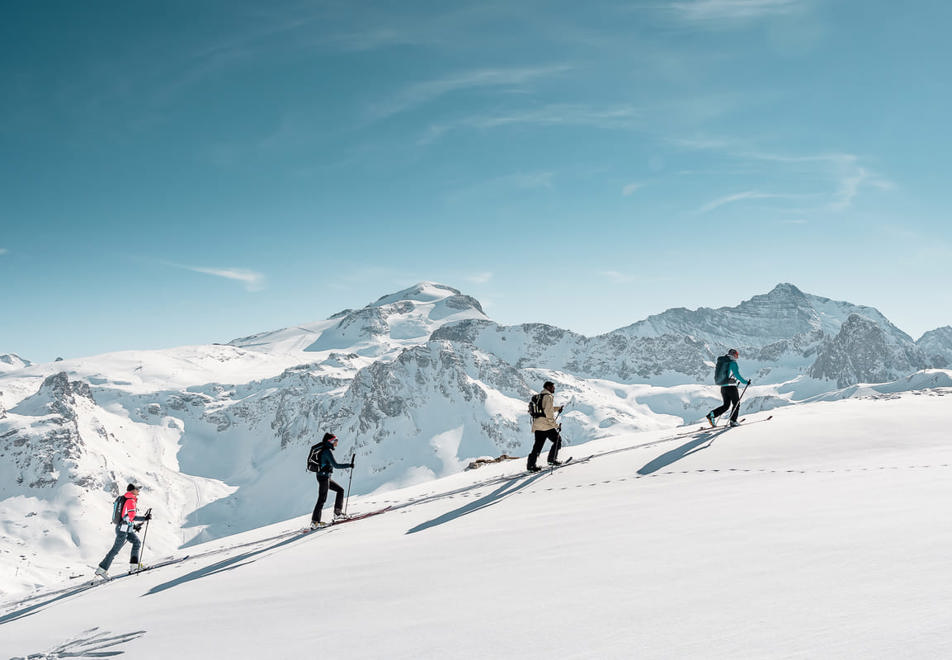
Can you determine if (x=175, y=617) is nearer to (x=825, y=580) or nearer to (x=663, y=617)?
(x=663, y=617)

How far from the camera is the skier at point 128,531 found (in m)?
15.4

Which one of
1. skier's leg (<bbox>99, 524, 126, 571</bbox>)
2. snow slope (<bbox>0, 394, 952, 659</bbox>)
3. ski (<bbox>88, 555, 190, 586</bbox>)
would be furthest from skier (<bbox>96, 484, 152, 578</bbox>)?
snow slope (<bbox>0, 394, 952, 659</bbox>)

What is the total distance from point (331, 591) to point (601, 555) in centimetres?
374

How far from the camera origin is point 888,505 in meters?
7.57

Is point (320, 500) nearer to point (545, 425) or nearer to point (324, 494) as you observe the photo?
point (324, 494)

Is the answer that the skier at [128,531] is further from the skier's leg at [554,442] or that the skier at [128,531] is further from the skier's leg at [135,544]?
the skier's leg at [554,442]

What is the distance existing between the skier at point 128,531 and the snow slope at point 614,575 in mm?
1550

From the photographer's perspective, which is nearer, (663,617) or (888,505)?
(663,617)

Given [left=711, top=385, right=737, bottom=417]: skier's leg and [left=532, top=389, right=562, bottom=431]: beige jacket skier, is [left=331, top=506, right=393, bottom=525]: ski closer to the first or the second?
[left=532, top=389, right=562, bottom=431]: beige jacket skier

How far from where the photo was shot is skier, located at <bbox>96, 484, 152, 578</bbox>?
1541cm

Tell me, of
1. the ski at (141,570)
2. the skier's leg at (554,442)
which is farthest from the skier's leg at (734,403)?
the ski at (141,570)

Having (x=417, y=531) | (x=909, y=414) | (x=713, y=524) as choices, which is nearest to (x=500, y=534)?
(x=417, y=531)

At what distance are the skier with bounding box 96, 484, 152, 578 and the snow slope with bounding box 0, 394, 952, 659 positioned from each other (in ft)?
5.09

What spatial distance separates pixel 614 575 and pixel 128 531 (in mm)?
14918
